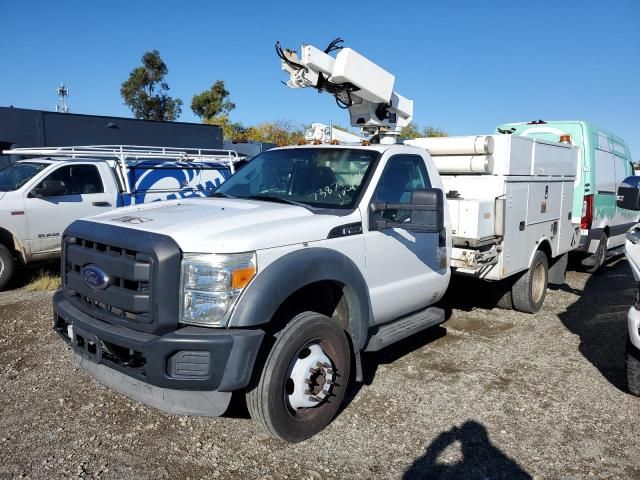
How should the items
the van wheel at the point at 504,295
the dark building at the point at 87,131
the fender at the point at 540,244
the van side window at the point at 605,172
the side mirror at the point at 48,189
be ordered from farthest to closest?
1. the dark building at the point at 87,131
2. the van side window at the point at 605,172
3. the side mirror at the point at 48,189
4. the van wheel at the point at 504,295
5. the fender at the point at 540,244

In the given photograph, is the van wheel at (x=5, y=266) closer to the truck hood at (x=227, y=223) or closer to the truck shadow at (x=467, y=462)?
the truck hood at (x=227, y=223)

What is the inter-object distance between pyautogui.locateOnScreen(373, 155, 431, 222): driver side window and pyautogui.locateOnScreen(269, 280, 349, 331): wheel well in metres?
0.71

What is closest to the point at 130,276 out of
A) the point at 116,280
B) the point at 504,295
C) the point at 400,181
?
the point at 116,280

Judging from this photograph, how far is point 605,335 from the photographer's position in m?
5.93

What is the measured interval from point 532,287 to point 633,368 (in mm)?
2457

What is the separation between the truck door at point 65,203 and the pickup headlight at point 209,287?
19.0ft

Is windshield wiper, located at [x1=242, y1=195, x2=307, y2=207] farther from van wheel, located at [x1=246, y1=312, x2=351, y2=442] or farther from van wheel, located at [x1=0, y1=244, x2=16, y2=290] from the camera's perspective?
van wheel, located at [x1=0, y1=244, x2=16, y2=290]

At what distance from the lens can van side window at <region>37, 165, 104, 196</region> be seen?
27.1ft

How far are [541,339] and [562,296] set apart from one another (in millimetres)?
2301

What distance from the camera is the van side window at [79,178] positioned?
8.26 meters

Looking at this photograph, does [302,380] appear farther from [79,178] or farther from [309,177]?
[79,178]

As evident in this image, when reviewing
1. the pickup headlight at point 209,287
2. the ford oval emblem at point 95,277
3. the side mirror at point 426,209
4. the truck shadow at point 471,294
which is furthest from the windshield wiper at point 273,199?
the truck shadow at point 471,294

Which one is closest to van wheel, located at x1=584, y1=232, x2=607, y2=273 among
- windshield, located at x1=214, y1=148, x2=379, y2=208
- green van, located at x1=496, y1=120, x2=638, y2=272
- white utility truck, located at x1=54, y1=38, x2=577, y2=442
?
green van, located at x1=496, y1=120, x2=638, y2=272

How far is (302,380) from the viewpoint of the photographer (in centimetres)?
348
